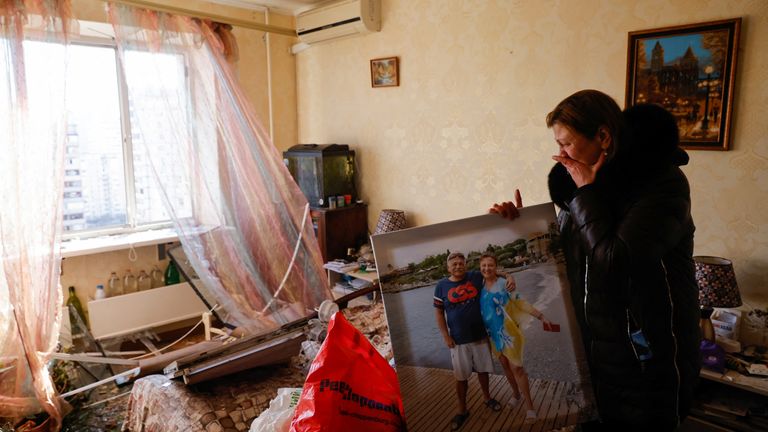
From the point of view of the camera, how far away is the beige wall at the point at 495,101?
6.75 ft

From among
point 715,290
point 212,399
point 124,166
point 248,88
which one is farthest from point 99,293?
point 715,290

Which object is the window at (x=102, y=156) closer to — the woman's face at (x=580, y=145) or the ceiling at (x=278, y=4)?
the ceiling at (x=278, y=4)

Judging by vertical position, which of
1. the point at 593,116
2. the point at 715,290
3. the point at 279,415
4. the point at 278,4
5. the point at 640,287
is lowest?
the point at 279,415

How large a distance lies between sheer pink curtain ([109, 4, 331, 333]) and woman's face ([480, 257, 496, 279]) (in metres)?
1.97

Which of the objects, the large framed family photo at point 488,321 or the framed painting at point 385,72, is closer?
the large framed family photo at point 488,321

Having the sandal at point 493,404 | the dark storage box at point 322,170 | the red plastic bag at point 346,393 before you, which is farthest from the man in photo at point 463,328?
the dark storage box at point 322,170

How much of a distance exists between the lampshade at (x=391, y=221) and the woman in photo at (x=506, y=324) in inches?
85.8

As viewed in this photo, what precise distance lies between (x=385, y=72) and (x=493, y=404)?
9.02ft

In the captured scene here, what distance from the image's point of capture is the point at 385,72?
3449 millimetres

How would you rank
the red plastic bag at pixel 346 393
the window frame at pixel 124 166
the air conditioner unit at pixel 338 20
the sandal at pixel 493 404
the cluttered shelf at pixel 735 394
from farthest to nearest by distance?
the window frame at pixel 124 166
the air conditioner unit at pixel 338 20
the cluttered shelf at pixel 735 394
the sandal at pixel 493 404
the red plastic bag at pixel 346 393

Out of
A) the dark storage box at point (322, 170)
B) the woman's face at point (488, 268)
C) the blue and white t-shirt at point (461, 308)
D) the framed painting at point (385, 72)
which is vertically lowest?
the blue and white t-shirt at point (461, 308)

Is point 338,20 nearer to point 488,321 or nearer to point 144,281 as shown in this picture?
point 144,281

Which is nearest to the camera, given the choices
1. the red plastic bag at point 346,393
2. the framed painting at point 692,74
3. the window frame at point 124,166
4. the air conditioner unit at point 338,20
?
the red plastic bag at point 346,393

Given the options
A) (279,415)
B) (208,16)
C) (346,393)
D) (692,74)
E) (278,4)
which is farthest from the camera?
(278,4)
